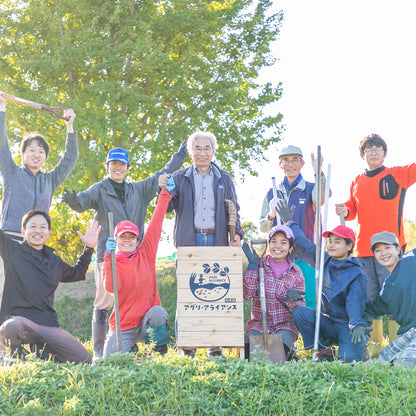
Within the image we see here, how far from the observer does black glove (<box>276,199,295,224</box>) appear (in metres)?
6.11

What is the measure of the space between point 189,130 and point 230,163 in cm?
157

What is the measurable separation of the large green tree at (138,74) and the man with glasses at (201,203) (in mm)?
7869

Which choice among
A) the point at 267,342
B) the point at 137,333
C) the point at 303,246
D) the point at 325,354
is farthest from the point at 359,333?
the point at 137,333

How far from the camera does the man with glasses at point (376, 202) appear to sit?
Result: 626cm

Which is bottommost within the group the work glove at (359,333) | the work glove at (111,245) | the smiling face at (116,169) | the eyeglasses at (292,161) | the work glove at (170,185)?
the work glove at (359,333)

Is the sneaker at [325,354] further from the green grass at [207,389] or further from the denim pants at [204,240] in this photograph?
the denim pants at [204,240]

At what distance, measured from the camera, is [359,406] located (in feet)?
13.3

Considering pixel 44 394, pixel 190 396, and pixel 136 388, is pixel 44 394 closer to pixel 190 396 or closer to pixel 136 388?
pixel 136 388

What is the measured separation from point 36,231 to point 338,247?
2.90 metres

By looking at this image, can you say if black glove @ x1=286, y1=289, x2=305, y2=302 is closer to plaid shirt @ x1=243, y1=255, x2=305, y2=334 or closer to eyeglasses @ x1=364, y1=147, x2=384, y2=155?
plaid shirt @ x1=243, y1=255, x2=305, y2=334

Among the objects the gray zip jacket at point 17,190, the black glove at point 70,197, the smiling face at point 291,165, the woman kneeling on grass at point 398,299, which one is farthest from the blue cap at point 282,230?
the gray zip jacket at point 17,190

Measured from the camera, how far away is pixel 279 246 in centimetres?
584

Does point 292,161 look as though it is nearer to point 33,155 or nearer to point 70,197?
point 70,197

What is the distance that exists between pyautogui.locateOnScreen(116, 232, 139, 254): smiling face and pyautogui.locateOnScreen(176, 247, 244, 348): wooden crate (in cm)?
53
